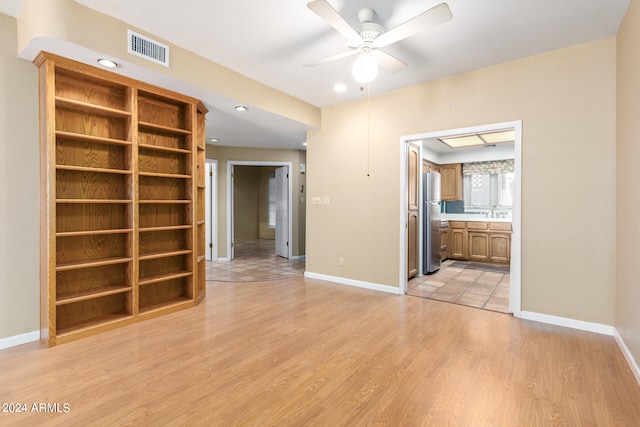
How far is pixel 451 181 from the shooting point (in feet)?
23.8

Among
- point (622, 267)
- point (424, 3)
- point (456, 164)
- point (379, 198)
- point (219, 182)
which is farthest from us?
point (456, 164)

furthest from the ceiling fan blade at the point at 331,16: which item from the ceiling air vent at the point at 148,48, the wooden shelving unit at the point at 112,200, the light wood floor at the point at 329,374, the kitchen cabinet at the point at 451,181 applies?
the kitchen cabinet at the point at 451,181

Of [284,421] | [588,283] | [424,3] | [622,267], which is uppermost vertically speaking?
[424,3]

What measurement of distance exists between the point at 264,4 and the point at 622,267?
3.57m

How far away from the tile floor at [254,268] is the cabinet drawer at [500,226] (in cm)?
390

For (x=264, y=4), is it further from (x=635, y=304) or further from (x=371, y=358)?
(x=635, y=304)

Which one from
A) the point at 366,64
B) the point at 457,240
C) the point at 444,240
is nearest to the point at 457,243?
the point at 457,240

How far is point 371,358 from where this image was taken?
2.42 meters

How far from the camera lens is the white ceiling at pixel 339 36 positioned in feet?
7.88

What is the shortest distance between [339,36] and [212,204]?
15.4ft

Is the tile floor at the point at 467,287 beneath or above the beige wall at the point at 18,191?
beneath

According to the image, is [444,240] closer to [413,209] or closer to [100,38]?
[413,209]

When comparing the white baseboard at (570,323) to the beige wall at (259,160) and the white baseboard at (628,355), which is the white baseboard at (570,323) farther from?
the beige wall at (259,160)

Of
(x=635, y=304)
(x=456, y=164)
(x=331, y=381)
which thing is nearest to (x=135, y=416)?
(x=331, y=381)
